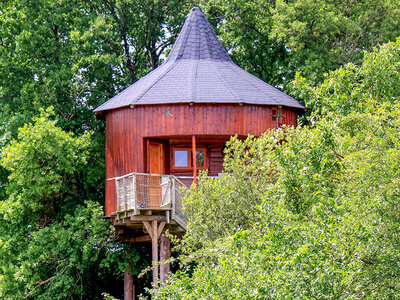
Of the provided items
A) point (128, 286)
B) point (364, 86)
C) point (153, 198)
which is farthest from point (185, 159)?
point (364, 86)

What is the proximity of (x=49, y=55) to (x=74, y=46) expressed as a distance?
48.4 inches

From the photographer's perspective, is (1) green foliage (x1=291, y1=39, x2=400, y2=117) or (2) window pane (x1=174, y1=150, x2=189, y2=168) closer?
(1) green foliage (x1=291, y1=39, x2=400, y2=117)

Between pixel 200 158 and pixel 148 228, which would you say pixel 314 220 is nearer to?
→ pixel 148 228

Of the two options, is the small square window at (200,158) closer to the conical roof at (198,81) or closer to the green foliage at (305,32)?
the conical roof at (198,81)

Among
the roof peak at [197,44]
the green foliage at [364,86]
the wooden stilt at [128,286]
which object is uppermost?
the roof peak at [197,44]

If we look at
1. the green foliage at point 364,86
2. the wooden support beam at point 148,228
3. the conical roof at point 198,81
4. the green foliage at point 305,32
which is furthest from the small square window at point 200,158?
the green foliage at point 305,32

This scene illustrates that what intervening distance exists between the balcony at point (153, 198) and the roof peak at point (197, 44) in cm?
680

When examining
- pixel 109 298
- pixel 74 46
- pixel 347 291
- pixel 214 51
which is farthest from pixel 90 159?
pixel 347 291

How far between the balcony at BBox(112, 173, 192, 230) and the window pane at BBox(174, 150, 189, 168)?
8.10 ft

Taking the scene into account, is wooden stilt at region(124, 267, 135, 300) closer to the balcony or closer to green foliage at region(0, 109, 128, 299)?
green foliage at region(0, 109, 128, 299)

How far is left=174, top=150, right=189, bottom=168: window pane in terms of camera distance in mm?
27406

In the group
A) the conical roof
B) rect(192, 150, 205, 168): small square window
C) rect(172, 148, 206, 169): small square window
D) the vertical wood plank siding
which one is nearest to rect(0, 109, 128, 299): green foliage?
the vertical wood plank siding

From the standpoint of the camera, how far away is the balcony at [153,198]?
24234 millimetres


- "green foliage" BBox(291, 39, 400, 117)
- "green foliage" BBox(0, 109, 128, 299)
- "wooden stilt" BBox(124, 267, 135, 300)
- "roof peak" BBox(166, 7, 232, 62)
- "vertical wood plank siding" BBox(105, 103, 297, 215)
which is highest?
"roof peak" BBox(166, 7, 232, 62)
